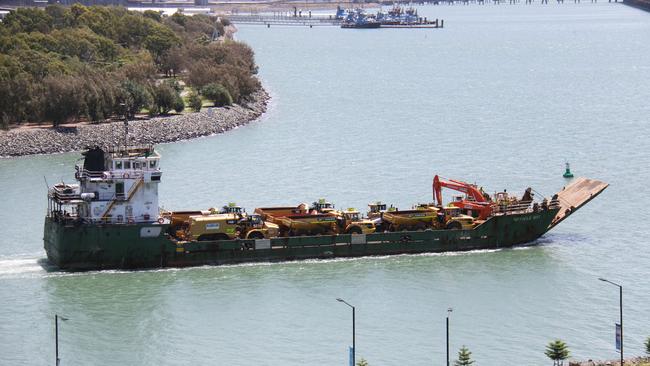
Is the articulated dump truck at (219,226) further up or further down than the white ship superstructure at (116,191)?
further down

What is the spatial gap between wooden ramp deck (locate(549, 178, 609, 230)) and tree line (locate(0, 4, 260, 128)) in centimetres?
2086

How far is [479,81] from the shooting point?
12762 centimetres

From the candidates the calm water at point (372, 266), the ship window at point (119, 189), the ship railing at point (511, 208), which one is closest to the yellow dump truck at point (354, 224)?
the calm water at point (372, 266)

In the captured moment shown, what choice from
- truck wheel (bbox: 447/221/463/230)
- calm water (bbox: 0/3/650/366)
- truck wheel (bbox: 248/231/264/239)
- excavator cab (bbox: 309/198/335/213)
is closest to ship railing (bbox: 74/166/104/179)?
calm water (bbox: 0/3/650/366)

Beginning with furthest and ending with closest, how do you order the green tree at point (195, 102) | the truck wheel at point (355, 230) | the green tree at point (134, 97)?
the green tree at point (195, 102) < the green tree at point (134, 97) < the truck wheel at point (355, 230)

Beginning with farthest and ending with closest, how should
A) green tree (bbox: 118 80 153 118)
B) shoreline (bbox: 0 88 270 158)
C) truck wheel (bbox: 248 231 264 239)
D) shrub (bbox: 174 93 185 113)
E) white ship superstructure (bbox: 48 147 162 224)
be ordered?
1. shrub (bbox: 174 93 185 113)
2. green tree (bbox: 118 80 153 118)
3. shoreline (bbox: 0 88 270 158)
4. truck wheel (bbox: 248 231 264 239)
5. white ship superstructure (bbox: 48 147 162 224)

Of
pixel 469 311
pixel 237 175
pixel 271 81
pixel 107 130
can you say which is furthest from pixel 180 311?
pixel 271 81

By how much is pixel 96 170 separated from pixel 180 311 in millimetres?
8230

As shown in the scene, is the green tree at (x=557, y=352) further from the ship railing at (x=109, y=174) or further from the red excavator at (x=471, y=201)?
the ship railing at (x=109, y=174)

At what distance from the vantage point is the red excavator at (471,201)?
182 feet

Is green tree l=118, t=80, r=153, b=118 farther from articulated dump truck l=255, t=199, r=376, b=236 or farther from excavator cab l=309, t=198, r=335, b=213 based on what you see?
articulated dump truck l=255, t=199, r=376, b=236

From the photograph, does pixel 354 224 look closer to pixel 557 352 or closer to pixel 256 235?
pixel 256 235

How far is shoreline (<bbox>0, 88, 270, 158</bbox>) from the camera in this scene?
8019 cm

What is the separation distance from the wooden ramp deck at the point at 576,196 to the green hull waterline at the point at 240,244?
3.15 feet
